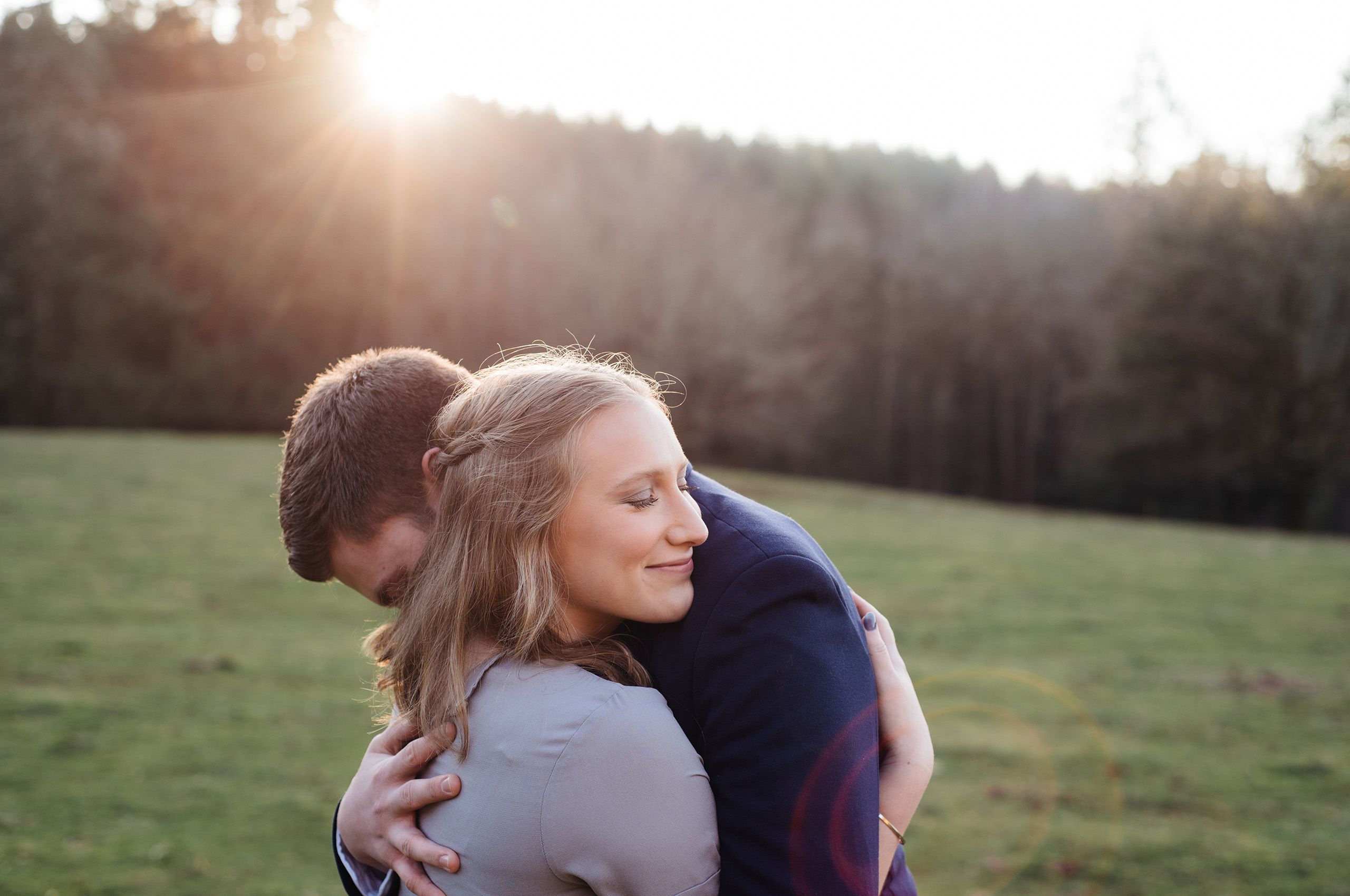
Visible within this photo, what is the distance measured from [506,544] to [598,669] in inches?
10.5

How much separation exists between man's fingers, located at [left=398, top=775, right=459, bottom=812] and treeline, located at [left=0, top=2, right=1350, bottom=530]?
26.0 metres

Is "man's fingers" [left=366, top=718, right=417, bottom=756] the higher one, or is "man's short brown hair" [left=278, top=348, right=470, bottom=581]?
"man's short brown hair" [left=278, top=348, right=470, bottom=581]

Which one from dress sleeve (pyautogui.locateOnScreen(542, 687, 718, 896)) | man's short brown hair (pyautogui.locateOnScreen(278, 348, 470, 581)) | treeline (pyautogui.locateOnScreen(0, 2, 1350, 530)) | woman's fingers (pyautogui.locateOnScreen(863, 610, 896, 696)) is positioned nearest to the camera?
dress sleeve (pyautogui.locateOnScreen(542, 687, 718, 896))

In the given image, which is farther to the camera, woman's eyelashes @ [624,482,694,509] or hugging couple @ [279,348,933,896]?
woman's eyelashes @ [624,482,694,509]

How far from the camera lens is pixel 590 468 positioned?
171 cm

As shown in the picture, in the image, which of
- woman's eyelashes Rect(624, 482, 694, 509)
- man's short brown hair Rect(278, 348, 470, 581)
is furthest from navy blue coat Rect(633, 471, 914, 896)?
man's short brown hair Rect(278, 348, 470, 581)

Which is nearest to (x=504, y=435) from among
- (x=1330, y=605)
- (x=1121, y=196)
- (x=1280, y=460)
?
(x=1330, y=605)

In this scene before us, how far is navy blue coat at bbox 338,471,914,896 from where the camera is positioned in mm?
1508

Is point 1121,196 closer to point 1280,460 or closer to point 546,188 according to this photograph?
point 1280,460

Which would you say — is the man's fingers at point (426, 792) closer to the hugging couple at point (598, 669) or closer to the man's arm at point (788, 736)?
the hugging couple at point (598, 669)

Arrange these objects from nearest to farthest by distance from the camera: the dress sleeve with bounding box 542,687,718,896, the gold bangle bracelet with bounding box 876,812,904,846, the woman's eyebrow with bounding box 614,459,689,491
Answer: the dress sleeve with bounding box 542,687,718,896, the woman's eyebrow with bounding box 614,459,689,491, the gold bangle bracelet with bounding box 876,812,904,846

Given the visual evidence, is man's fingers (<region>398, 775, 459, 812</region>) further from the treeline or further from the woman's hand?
the treeline

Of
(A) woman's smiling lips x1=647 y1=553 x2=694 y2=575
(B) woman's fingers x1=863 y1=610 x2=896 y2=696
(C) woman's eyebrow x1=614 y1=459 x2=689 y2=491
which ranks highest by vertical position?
(C) woman's eyebrow x1=614 y1=459 x2=689 y2=491

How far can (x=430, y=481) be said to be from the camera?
208cm
